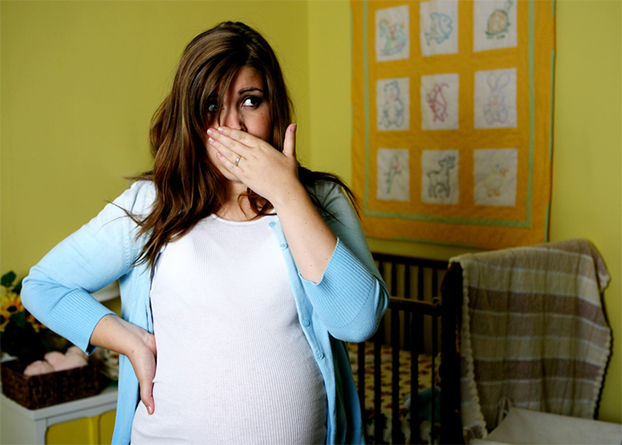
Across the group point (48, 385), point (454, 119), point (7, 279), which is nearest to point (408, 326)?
point (454, 119)

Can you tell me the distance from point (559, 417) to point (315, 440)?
116 cm

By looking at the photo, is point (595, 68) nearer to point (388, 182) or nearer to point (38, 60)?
point (388, 182)

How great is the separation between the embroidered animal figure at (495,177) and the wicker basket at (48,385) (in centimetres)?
151

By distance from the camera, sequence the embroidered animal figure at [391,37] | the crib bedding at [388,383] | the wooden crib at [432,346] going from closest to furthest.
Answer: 1. the wooden crib at [432,346]
2. the crib bedding at [388,383]
3. the embroidered animal figure at [391,37]

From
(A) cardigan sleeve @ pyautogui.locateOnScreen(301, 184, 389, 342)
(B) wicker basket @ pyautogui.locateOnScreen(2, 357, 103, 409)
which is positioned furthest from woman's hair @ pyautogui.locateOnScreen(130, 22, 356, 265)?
(B) wicker basket @ pyautogui.locateOnScreen(2, 357, 103, 409)

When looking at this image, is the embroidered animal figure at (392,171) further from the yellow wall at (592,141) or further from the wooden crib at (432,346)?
the yellow wall at (592,141)

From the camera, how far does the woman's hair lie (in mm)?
869

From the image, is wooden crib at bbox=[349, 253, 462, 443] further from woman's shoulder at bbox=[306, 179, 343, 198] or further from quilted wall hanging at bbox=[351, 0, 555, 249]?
woman's shoulder at bbox=[306, 179, 343, 198]

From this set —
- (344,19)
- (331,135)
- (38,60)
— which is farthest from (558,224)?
(38,60)

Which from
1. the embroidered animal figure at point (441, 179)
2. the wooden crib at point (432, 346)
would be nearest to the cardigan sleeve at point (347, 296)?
the wooden crib at point (432, 346)

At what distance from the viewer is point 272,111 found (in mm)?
922

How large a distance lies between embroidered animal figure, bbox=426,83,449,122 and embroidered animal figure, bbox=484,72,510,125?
0.60ft

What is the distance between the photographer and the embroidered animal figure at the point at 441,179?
7.79 feet

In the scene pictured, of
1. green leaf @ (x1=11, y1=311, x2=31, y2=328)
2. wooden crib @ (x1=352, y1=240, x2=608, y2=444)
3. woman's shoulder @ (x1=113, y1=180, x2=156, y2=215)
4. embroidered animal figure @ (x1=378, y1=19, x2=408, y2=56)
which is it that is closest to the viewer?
woman's shoulder @ (x1=113, y1=180, x2=156, y2=215)
